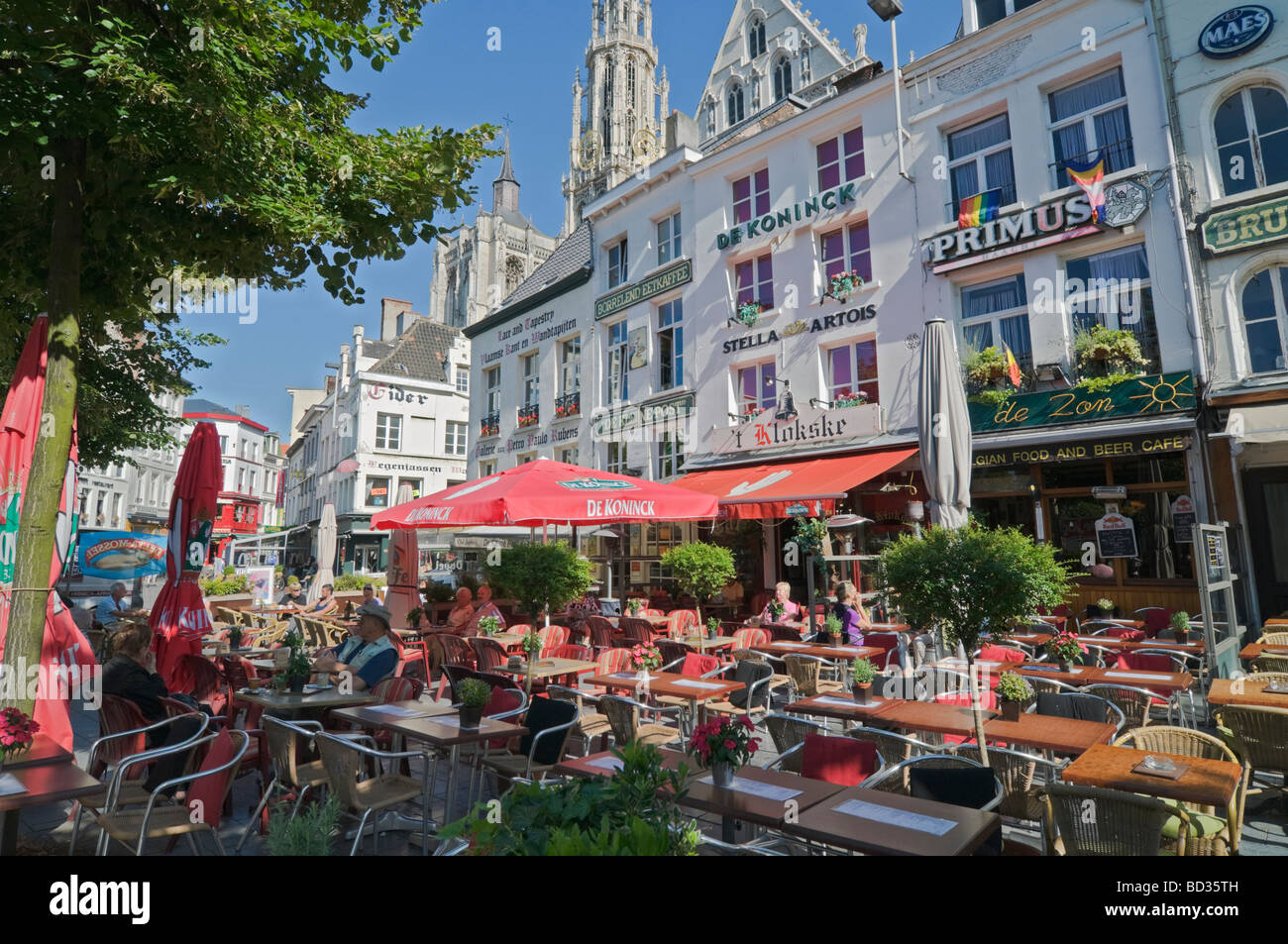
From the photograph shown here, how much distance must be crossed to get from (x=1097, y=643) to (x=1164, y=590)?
13.2 ft

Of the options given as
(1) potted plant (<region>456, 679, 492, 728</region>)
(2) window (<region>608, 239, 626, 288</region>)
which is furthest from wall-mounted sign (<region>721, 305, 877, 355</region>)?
(1) potted plant (<region>456, 679, 492, 728</region>)

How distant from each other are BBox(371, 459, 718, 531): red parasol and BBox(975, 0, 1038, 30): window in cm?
1120

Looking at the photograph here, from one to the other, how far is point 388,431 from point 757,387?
27347 millimetres

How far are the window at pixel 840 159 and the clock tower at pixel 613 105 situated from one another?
49.3m

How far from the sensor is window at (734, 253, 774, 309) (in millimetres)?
16891

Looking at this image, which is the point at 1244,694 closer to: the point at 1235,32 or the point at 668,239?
the point at 1235,32

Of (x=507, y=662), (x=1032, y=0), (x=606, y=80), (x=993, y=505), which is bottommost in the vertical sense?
(x=507, y=662)

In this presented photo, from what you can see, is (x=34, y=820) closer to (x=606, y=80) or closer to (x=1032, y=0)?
(x=1032, y=0)

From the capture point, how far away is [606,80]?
65.4 m

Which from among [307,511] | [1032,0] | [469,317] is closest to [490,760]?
[1032,0]

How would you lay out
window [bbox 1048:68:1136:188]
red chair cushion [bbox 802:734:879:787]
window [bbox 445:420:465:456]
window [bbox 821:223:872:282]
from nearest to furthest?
red chair cushion [bbox 802:734:879:787]
window [bbox 1048:68:1136:188]
window [bbox 821:223:872:282]
window [bbox 445:420:465:456]

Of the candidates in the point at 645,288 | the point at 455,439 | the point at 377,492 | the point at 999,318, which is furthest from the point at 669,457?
the point at 455,439

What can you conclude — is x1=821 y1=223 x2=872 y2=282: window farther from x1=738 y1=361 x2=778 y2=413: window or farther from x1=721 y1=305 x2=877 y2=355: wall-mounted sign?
x1=738 y1=361 x2=778 y2=413: window

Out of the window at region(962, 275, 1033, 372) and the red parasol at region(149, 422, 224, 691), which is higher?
the window at region(962, 275, 1033, 372)
